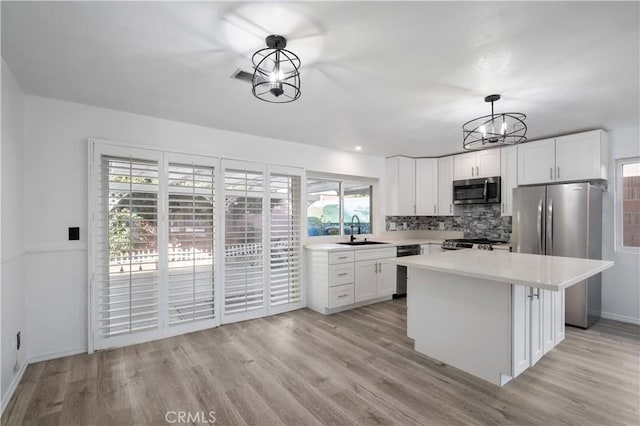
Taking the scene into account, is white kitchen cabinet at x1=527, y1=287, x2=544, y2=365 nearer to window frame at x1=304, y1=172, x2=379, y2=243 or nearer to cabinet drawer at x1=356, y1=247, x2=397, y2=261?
cabinet drawer at x1=356, y1=247, x2=397, y2=261

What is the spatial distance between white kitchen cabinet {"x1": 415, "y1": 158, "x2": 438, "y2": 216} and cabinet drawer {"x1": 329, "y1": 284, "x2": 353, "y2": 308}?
6.75ft

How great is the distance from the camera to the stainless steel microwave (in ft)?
14.7

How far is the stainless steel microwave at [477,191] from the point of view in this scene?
4.48m

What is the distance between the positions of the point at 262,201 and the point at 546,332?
3.14m

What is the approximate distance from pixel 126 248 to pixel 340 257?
95.6 inches

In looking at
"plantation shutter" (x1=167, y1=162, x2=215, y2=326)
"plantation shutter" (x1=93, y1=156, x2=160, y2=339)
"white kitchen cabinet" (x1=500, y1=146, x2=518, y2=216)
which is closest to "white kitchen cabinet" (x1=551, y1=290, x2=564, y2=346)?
"white kitchen cabinet" (x1=500, y1=146, x2=518, y2=216)

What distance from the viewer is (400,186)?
5.20m

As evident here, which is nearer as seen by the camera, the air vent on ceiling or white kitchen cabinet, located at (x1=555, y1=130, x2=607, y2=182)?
the air vent on ceiling

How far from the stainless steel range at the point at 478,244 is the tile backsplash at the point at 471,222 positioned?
0.60 ft

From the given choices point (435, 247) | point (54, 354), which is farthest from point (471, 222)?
point (54, 354)

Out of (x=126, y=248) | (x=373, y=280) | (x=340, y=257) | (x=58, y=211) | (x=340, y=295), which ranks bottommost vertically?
(x=340, y=295)

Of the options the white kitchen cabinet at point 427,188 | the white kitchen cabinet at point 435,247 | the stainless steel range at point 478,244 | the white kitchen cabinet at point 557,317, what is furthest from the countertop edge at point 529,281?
the white kitchen cabinet at point 427,188

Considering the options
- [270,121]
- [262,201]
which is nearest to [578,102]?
[270,121]

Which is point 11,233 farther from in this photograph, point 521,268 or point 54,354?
point 521,268
